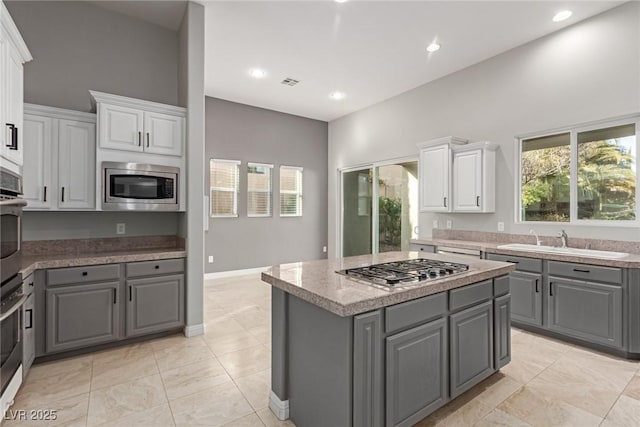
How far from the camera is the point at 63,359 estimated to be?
9.02ft

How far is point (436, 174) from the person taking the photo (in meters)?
4.54

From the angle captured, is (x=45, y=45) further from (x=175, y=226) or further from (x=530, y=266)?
(x=530, y=266)

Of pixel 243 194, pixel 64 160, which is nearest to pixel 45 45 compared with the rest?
pixel 64 160

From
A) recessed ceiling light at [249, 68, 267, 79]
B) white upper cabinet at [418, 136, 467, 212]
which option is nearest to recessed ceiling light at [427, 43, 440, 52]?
white upper cabinet at [418, 136, 467, 212]

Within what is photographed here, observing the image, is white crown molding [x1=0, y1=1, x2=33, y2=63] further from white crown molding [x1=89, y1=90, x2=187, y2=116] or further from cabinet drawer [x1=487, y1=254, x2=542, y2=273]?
cabinet drawer [x1=487, y1=254, x2=542, y2=273]

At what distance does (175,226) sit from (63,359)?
1.60 meters

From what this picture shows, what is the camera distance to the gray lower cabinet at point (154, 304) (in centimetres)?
296

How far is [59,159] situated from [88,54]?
4.10 feet

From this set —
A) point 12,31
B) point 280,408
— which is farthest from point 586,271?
point 12,31

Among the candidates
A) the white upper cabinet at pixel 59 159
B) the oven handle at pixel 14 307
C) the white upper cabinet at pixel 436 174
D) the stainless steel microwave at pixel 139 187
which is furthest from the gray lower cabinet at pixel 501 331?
the white upper cabinet at pixel 59 159

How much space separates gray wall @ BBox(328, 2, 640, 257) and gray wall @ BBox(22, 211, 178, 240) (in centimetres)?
393

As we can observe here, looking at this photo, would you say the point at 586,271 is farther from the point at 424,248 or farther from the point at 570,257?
the point at 424,248

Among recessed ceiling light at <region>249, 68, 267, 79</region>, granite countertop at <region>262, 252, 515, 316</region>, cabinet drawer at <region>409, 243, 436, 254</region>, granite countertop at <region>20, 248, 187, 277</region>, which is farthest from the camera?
recessed ceiling light at <region>249, 68, 267, 79</region>

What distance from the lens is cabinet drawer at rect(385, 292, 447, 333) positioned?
1.65 meters
